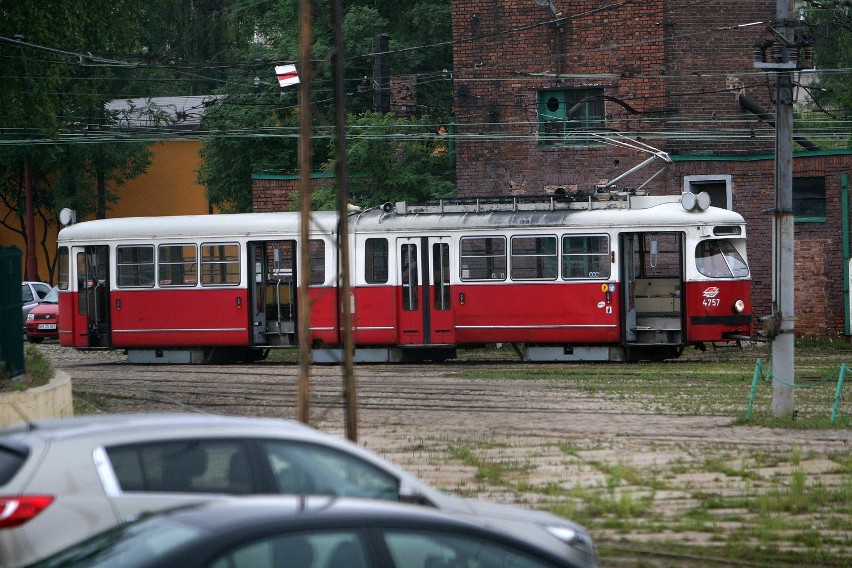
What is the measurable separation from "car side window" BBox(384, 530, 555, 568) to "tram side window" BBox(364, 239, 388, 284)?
21.7m

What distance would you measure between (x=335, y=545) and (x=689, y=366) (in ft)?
68.3

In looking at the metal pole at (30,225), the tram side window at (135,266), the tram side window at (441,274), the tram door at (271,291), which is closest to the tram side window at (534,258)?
the tram side window at (441,274)

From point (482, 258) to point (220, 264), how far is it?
5.65 meters

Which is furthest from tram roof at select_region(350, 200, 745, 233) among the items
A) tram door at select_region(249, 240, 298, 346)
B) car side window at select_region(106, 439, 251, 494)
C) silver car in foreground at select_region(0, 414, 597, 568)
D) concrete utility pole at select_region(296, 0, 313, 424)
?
car side window at select_region(106, 439, 251, 494)

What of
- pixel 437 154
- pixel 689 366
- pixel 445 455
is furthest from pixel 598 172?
pixel 445 455

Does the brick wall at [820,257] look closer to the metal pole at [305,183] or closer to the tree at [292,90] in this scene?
the tree at [292,90]

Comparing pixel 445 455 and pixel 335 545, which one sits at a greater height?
pixel 335 545

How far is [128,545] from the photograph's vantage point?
4.77 m

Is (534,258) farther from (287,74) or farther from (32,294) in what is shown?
(32,294)

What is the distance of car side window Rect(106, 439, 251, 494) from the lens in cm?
679

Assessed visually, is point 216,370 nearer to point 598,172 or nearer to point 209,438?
point 598,172

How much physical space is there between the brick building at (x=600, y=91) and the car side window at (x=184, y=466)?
2740cm

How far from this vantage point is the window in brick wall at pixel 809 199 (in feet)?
103

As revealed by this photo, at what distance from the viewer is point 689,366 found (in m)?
24.9
